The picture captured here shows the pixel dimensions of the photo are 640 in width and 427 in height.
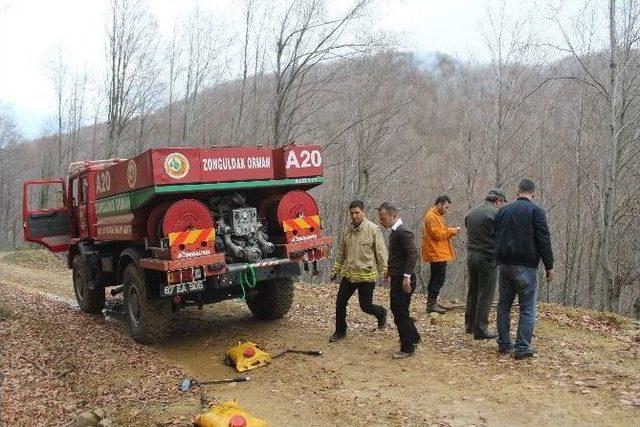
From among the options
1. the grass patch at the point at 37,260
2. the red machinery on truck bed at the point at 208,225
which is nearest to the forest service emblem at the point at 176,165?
the red machinery on truck bed at the point at 208,225

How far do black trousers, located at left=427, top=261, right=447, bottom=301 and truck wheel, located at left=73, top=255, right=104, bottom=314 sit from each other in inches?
232

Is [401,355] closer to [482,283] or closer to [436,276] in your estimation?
[482,283]

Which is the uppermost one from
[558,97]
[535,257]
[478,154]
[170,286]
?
[558,97]

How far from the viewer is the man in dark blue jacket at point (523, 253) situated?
5832mm

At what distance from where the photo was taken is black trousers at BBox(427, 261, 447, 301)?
823 cm

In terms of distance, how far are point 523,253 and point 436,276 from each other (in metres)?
2.56

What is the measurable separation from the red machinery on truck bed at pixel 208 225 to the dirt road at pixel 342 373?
73 cm

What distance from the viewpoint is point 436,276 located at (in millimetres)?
8336

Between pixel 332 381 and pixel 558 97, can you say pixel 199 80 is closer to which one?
pixel 558 97

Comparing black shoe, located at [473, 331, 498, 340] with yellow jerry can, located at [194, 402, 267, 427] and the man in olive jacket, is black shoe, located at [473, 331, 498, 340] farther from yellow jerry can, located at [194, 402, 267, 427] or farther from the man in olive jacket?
yellow jerry can, located at [194, 402, 267, 427]

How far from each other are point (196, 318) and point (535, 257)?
225 inches

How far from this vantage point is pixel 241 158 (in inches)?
281

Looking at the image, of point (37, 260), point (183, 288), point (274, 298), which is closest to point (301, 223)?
point (274, 298)

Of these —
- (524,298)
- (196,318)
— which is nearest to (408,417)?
(524,298)
